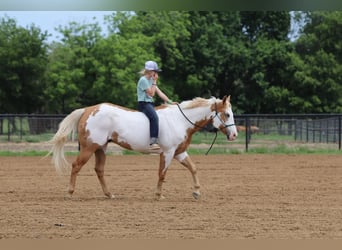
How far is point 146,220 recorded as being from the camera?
722 centimetres

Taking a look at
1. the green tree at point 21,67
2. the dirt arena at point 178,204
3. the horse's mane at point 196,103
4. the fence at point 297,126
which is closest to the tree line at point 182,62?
the green tree at point 21,67

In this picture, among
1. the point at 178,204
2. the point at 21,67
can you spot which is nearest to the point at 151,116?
the point at 178,204

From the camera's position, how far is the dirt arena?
6.29 meters

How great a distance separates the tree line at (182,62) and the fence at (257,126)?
189 inches

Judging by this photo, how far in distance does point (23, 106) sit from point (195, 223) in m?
30.3

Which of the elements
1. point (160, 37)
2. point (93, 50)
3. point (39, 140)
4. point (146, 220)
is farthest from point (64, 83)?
point (146, 220)

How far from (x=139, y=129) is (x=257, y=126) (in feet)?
47.3

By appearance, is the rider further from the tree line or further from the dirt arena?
the tree line

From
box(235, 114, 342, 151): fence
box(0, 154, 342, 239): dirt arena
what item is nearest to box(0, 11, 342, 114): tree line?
box(235, 114, 342, 151): fence

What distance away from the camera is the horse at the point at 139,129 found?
9.54 metres

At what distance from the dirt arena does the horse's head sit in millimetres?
1062

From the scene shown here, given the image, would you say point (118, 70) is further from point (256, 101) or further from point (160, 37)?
point (256, 101)

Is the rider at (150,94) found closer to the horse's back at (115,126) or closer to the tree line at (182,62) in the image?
the horse's back at (115,126)

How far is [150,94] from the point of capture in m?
9.27
